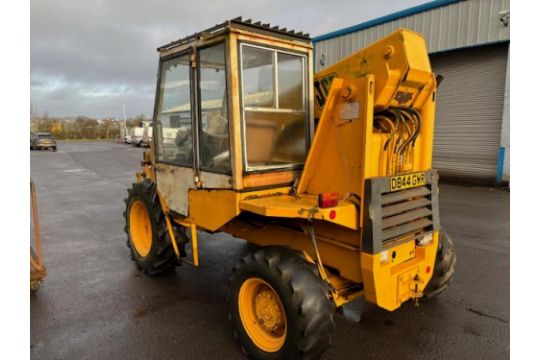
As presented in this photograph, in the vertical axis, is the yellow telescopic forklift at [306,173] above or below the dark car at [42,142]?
below

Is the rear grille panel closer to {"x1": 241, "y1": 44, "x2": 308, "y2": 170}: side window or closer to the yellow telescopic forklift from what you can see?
the yellow telescopic forklift

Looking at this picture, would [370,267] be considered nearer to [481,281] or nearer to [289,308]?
[289,308]

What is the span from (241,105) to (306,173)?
2.67 ft

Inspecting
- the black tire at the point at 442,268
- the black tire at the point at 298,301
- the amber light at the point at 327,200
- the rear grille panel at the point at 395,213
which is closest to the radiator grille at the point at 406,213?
the rear grille panel at the point at 395,213

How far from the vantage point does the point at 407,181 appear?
2982 millimetres

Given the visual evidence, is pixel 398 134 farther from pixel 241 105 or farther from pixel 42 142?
pixel 42 142

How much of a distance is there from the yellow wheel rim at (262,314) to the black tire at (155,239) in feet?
5.14

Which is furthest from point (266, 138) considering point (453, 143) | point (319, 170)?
point (453, 143)

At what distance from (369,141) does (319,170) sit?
1.90 feet

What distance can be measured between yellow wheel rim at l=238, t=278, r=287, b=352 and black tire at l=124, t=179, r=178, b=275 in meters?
1.57

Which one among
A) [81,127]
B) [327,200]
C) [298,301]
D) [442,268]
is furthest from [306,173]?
[81,127]

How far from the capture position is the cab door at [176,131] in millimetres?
3660

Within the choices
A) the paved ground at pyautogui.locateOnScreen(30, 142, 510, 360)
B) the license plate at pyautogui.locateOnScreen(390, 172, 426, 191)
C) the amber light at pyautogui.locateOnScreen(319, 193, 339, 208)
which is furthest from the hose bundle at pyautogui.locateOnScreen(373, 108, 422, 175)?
the paved ground at pyautogui.locateOnScreen(30, 142, 510, 360)

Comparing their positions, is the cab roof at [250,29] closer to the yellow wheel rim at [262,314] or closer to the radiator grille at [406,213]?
the radiator grille at [406,213]
